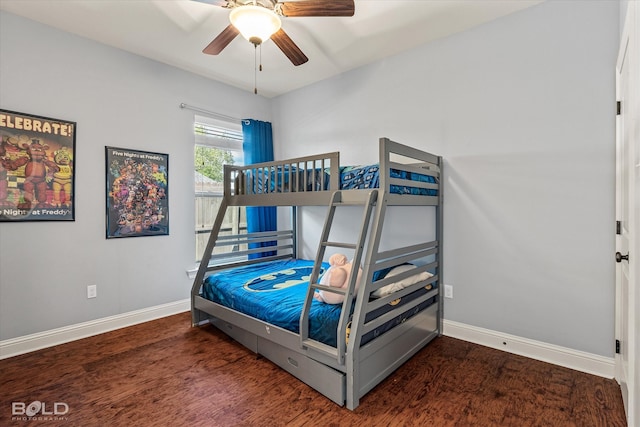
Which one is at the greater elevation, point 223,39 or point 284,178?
point 223,39

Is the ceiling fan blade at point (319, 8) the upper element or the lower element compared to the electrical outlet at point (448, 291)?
upper

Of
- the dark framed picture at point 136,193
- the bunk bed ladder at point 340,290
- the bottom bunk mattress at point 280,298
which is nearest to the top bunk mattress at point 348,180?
the bunk bed ladder at point 340,290

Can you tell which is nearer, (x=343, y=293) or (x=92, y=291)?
(x=343, y=293)

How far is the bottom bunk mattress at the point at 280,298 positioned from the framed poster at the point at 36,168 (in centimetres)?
142

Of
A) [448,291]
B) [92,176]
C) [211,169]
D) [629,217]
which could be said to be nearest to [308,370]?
[448,291]

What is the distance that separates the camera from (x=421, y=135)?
3031 mm

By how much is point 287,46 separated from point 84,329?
2.95 meters

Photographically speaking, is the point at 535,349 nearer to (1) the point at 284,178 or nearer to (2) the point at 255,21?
(1) the point at 284,178

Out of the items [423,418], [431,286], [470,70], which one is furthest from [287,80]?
[423,418]

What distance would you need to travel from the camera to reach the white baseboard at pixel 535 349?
2180mm

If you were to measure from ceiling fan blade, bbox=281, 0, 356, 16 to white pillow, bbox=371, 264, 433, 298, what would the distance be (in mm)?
1741

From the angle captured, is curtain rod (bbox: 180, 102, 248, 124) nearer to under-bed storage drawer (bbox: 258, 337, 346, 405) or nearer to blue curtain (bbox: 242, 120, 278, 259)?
blue curtain (bbox: 242, 120, 278, 259)

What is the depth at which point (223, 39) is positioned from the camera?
2.25m

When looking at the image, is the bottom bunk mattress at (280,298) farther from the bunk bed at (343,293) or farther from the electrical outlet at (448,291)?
the electrical outlet at (448,291)
